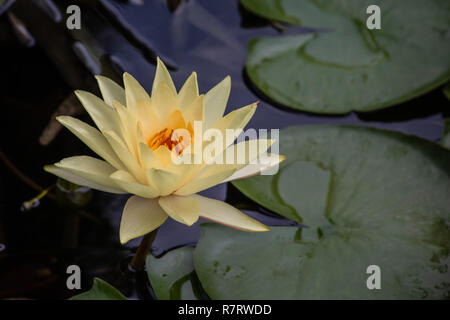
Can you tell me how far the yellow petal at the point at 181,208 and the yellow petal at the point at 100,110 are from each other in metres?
0.28

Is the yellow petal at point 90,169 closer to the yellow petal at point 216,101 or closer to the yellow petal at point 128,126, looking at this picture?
the yellow petal at point 128,126

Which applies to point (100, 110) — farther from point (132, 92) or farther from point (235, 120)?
point (235, 120)

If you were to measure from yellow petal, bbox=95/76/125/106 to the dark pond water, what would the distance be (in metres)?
0.51

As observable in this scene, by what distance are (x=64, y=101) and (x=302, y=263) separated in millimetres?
1385

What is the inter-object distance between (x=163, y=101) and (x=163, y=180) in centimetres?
27

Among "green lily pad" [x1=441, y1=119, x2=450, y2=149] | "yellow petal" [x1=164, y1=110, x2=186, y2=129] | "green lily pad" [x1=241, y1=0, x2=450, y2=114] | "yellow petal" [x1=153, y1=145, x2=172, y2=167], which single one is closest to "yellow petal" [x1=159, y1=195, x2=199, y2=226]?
"yellow petal" [x1=153, y1=145, x2=172, y2=167]

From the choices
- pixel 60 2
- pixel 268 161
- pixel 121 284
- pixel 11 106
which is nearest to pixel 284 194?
pixel 268 161

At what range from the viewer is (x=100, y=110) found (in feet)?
4.32

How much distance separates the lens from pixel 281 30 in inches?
93.1

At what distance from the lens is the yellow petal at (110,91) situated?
1.35 meters

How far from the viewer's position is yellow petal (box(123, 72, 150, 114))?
1286 millimetres

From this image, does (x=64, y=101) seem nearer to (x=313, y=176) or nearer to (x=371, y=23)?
(x=313, y=176)

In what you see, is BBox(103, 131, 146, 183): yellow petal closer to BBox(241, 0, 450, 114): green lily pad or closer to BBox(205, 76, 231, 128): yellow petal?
BBox(205, 76, 231, 128): yellow petal
